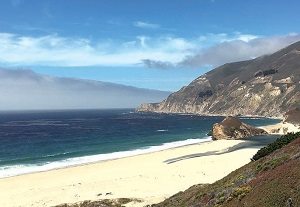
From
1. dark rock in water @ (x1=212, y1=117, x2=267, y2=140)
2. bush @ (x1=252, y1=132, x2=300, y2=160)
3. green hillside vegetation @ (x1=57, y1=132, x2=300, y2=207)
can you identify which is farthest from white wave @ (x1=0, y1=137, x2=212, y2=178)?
bush @ (x1=252, y1=132, x2=300, y2=160)

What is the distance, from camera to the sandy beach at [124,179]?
38.1 meters

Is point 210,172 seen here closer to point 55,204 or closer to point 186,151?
point 55,204

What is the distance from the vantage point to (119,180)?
4594cm

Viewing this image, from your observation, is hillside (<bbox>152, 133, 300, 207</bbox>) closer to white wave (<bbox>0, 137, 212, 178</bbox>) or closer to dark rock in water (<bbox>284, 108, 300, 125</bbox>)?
white wave (<bbox>0, 137, 212, 178</bbox>)

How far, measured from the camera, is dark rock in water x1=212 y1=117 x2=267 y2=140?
94.4m

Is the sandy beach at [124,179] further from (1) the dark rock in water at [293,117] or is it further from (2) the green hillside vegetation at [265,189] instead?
(1) the dark rock in water at [293,117]

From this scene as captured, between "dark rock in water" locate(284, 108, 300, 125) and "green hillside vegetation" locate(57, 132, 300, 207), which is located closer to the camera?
"green hillside vegetation" locate(57, 132, 300, 207)

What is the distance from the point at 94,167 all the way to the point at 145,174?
11112mm

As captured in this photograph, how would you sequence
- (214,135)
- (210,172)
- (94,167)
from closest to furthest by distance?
(210,172)
(94,167)
(214,135)

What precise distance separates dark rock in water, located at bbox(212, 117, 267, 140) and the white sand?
29.1 meters

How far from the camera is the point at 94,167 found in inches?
2271

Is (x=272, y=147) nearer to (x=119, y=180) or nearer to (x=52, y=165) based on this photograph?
(x=119, y=180)

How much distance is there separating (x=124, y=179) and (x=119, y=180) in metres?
0.66

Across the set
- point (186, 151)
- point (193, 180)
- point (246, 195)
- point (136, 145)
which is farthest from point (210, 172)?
point (136, 145)
